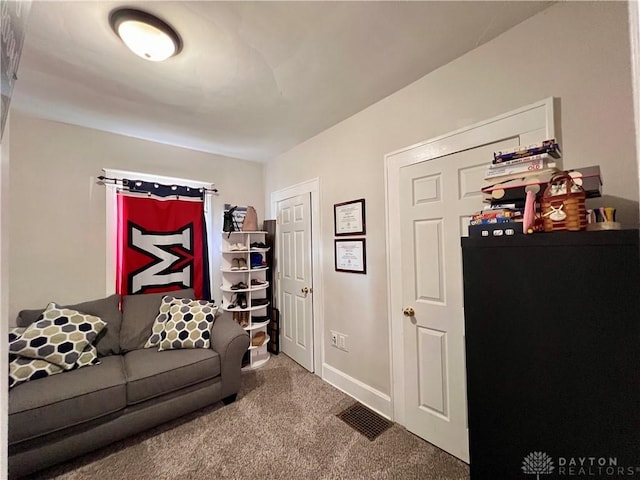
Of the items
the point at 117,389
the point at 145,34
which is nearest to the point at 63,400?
the point at 117,389

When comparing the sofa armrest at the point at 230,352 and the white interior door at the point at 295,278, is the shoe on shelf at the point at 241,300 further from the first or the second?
the sofa armrest at the point at 230,352

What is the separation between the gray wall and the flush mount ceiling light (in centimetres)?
142

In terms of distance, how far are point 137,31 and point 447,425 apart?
288 cm

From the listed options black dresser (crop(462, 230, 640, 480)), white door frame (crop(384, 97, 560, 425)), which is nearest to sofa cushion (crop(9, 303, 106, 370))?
white door frame (crop(384, 97, 560, 425))

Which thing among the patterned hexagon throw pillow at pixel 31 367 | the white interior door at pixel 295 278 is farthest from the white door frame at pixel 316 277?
the patterned hexagon throw pillow at pixel 31 367

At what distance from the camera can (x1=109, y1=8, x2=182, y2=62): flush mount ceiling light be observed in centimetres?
117

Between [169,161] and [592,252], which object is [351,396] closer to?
[592,252]

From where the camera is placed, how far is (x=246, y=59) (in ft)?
4.86

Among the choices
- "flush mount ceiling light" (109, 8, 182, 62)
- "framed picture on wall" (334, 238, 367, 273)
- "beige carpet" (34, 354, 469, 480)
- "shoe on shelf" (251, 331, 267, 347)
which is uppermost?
"flush mount ceiling light" (109, 8, 182, 62)

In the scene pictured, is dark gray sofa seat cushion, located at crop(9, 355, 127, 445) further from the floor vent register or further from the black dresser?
the black dresser

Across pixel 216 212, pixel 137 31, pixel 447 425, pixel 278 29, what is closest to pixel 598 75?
pixel 278 29

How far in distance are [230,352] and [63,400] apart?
0.99 meters

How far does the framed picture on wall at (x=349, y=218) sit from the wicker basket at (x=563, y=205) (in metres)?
1.32

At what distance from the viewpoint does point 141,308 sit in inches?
91.4
